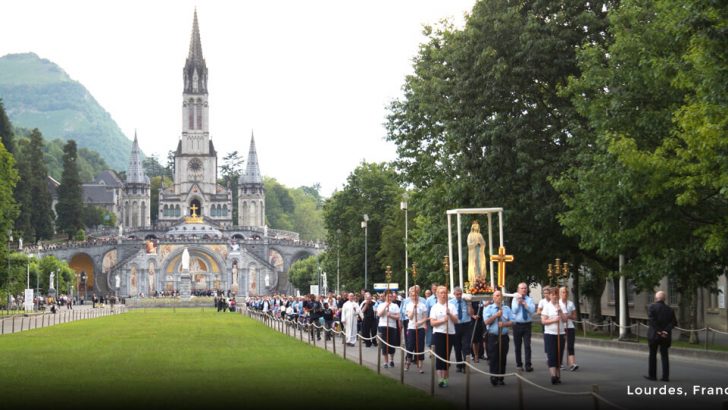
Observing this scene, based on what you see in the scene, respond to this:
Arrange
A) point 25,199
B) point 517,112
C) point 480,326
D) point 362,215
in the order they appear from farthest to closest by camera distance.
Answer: point 25,199
point 362,215
point 517,112
point 480,326

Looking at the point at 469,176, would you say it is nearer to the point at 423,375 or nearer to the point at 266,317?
the point at 423,375

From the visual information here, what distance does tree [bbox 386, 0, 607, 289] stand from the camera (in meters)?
37.9

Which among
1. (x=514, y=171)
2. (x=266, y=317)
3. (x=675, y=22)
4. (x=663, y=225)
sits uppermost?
(x=675, y=22)

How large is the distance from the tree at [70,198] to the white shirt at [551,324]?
151209 mm

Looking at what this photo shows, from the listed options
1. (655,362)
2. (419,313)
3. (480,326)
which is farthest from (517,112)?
(655,362)

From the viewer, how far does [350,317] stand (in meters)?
34.7

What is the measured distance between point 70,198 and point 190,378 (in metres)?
152

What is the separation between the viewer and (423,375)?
23281 mm

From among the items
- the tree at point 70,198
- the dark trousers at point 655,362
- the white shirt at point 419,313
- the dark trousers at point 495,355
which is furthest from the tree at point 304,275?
the dark trousers at point 655,362

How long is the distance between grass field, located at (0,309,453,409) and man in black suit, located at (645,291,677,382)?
4.86 metres

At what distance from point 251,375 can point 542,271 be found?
22823mm

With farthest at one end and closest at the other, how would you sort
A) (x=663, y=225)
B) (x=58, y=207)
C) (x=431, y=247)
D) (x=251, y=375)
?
(x=58, y=207) → (x=431, y=247) → (x=663, y=225) → (x=251, y=375)

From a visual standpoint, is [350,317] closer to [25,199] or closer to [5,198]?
[5,198]

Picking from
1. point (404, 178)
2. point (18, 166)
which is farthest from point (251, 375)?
point (18, 166)
